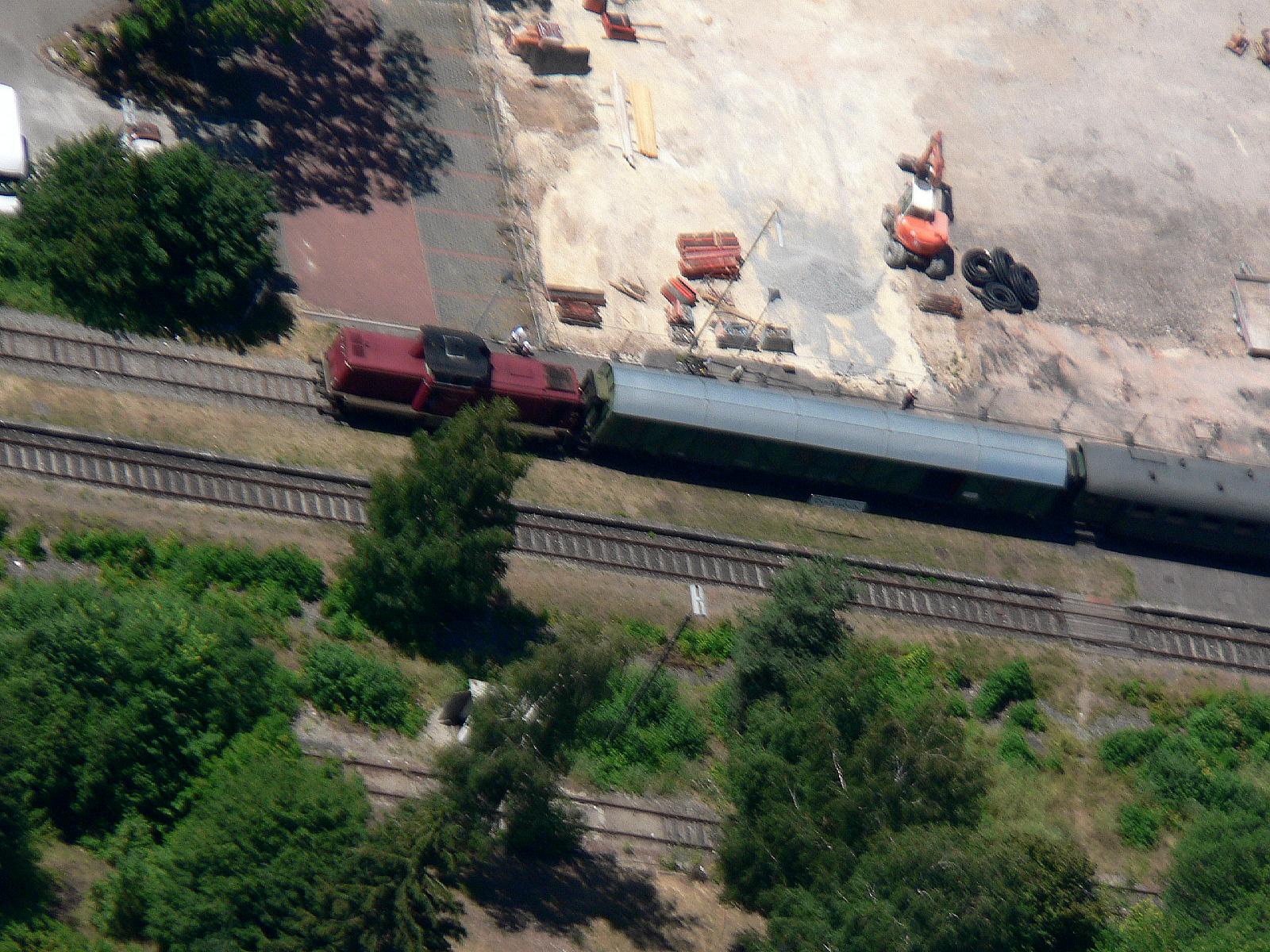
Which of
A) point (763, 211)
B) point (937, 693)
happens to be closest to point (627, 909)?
point (937, 693)

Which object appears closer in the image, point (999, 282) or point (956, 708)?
point (956, 708)

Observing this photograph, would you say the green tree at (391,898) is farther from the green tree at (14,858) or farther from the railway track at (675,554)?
the railway track at (675,554)

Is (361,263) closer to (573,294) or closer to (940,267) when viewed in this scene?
(573,294)

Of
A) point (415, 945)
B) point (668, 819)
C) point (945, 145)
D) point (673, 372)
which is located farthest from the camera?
point (945, 145)

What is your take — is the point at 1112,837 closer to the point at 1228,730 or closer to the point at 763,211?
the point at 1228,730

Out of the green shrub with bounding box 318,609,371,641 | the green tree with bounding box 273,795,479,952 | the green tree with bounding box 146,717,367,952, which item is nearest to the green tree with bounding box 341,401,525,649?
the green shrub with bounding box 318,609,371,641

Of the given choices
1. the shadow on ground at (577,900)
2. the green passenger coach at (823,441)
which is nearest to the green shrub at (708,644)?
the green passenger coach at (823,441)

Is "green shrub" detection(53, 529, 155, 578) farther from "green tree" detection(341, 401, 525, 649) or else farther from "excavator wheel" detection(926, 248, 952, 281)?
"excavator wheel" detection(926, 248, 952, 281)

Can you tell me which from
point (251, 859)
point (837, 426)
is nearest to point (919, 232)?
point (837, 426)
